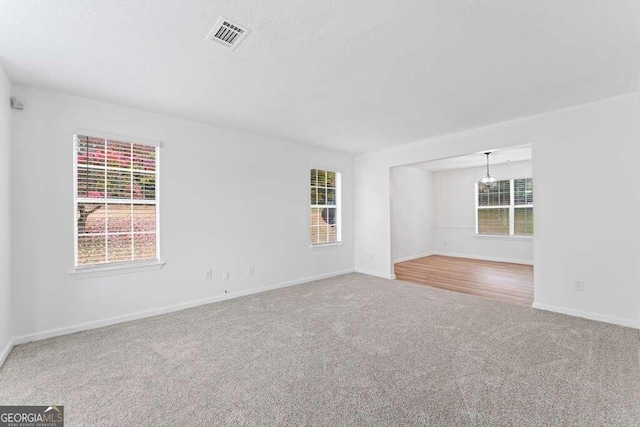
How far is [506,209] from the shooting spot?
7.41 metres

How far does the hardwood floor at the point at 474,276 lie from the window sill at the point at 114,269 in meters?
4.22

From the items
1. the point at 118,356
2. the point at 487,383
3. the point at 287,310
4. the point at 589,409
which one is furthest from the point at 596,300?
the point at 118,356

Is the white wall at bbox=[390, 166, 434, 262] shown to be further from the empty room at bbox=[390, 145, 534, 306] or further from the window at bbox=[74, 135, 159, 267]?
the window at bbox=[74, 135, 159, 267]

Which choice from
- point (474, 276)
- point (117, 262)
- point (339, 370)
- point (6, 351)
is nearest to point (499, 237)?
point (474, 276)

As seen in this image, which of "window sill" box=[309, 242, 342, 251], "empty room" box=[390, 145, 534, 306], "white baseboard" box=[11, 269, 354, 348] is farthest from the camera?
"empty room" box=[390, 145, 534, 306]

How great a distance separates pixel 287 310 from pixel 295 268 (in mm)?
1417

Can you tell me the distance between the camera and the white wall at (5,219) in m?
2.47

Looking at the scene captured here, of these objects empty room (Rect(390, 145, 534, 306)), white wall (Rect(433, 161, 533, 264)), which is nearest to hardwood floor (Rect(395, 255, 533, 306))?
empty room (Rect(390, 145, 534, 306))

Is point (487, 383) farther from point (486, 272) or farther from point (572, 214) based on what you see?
point (486, 272)

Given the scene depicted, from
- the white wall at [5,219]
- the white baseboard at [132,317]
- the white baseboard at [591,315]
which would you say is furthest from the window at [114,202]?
the white baseboard at [591,315]

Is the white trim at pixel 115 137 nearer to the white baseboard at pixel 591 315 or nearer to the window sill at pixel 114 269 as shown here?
the window sill at pixel 114 269

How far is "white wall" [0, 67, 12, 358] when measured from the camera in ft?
8.11

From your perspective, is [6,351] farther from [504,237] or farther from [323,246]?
[504,237]

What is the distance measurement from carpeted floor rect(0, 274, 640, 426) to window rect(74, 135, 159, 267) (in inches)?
33.6
